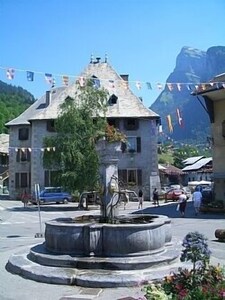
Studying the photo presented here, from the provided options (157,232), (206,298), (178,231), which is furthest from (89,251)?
(178,231)

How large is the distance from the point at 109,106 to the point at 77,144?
521 inches

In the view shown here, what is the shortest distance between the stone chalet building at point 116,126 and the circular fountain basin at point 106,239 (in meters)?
32.4

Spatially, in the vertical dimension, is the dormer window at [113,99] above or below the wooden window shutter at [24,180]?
above

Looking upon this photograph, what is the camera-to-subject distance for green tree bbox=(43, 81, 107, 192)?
33594 millimetres

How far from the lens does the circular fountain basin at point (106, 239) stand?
10320 mm

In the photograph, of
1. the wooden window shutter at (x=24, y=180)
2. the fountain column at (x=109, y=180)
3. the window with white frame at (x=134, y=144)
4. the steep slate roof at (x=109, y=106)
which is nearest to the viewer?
the fountain column at (x=109, y=180)

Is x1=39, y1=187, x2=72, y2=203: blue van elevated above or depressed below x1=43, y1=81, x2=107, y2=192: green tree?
below

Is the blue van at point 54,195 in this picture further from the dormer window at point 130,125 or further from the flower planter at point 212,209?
the flower planter at point 212,209

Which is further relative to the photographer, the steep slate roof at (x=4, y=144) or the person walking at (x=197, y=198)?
the steep slate roof at (x=4, y=144)

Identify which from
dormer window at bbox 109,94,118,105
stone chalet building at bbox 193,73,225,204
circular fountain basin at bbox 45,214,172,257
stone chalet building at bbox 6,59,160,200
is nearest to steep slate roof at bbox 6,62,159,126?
stone chalet building at bbox 6,59,160,200

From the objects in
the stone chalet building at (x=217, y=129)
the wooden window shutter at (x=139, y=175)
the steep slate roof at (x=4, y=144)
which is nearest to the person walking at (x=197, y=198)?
the stone chalet building at (x=217, y=129)

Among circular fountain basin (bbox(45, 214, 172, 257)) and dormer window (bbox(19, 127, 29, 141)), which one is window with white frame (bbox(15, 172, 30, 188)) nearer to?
dormer window (bbox(19, 127, 29, 141))

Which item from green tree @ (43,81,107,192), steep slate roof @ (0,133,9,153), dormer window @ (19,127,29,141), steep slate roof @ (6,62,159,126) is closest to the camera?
green tree @ (43,81,107,192)

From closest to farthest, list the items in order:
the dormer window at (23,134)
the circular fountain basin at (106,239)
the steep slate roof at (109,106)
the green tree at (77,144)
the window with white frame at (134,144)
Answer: the circular fountain basin at (106,239) → the green tree at (77,144) → the window with white frame at (134,144) → the steep slate roof at (109,106) → the dormer window at (23,134)
